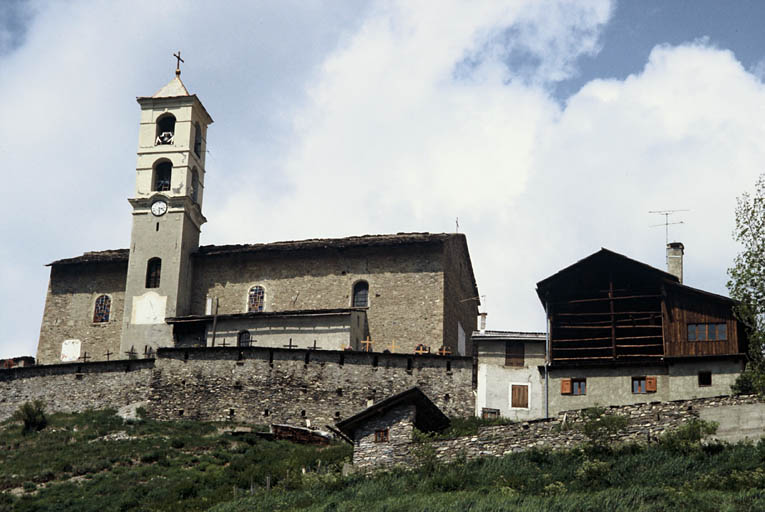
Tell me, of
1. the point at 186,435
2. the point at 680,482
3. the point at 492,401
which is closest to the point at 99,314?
the point at 186,435

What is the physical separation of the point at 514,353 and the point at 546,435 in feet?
37.3

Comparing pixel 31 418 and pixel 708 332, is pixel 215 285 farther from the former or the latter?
pixel 708 332

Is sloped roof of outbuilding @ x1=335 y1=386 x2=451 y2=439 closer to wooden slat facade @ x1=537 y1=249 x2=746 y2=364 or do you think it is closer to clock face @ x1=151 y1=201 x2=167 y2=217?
wooden slat facade @ x1=537 y1=249 x2=746 y2=364

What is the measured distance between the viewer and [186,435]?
1674 inches

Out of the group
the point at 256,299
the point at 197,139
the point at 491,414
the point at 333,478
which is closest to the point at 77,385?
the point at 256,299

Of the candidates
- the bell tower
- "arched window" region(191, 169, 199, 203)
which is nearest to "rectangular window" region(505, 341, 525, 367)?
the bell tower

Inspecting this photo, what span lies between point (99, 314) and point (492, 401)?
23.8m

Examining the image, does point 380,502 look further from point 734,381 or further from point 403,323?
point 403,323

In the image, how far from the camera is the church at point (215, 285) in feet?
166

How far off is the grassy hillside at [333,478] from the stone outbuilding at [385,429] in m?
0.97

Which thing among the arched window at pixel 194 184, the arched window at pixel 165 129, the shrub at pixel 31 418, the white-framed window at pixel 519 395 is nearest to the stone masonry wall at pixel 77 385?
the shrub at pixel 31 418

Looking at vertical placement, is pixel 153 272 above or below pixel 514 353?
above

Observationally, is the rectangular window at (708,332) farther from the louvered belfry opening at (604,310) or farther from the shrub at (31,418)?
the shrub at (31,418)

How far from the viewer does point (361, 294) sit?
172 ft
